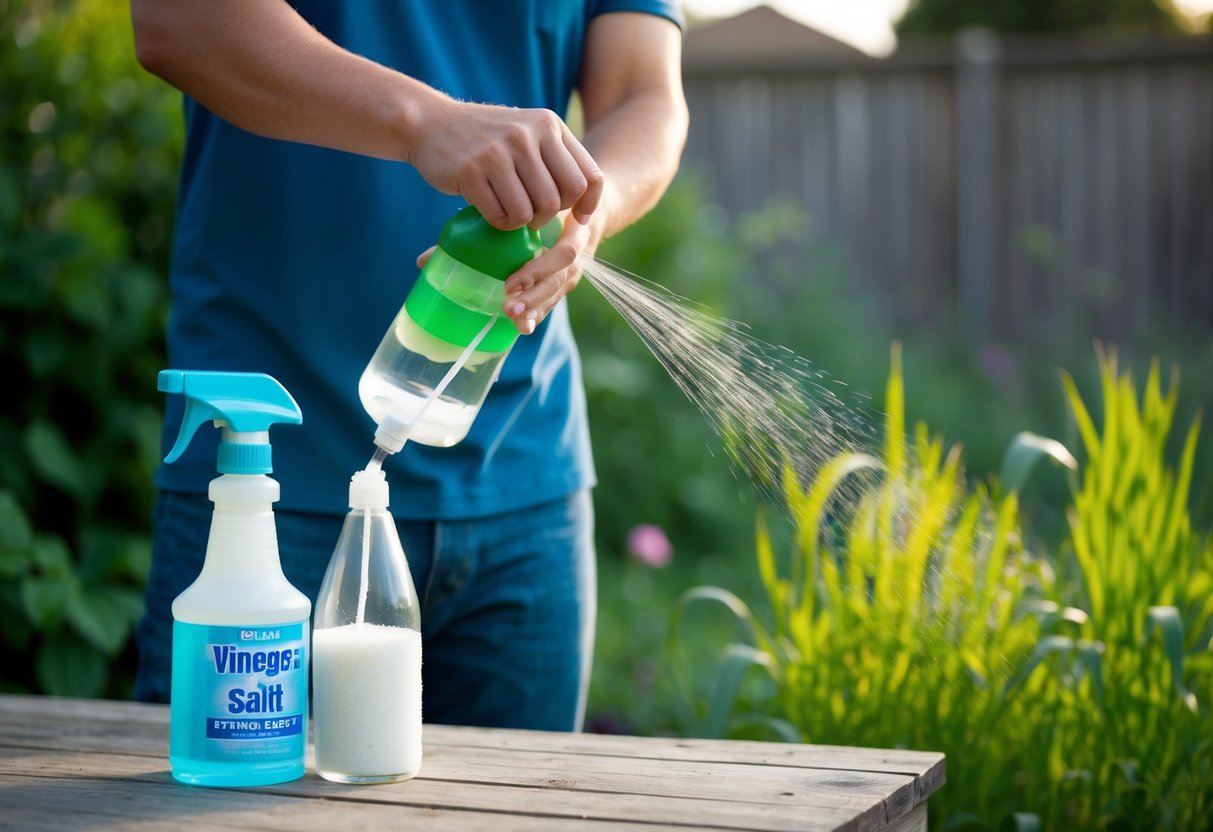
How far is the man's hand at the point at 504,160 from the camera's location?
112 cm

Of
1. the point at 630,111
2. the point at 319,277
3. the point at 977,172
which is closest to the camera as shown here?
the point at 319,277

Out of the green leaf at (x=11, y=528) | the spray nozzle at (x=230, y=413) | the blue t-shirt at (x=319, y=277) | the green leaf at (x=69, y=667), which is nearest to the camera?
the spray nozzle at (x=230, y=413)

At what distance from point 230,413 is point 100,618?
1395 mm

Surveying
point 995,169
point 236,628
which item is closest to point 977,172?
point 995,169

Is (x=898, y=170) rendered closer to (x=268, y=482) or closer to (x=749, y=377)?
(x=749, y=377)

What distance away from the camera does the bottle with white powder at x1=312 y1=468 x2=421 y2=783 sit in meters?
1.15

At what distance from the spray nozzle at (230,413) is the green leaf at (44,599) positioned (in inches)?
52.8

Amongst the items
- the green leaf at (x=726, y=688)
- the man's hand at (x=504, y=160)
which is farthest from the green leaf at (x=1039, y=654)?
the man's hand at (x=504, y=160)

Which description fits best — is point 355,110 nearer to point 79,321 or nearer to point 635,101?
point 635,101

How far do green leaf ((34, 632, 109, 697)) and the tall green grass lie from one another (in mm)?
1150

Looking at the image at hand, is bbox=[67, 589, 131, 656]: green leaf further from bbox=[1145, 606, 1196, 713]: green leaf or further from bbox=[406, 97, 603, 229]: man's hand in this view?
bbox=[1145, 606, 1196, 713]: green leaf

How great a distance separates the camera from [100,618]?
2.35m

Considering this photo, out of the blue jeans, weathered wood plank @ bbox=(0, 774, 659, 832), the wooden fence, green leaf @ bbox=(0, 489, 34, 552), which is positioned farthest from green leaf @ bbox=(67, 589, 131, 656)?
the wooden fence

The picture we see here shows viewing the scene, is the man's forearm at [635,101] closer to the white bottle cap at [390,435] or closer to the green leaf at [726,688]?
the white bottle cap at [390,435]
